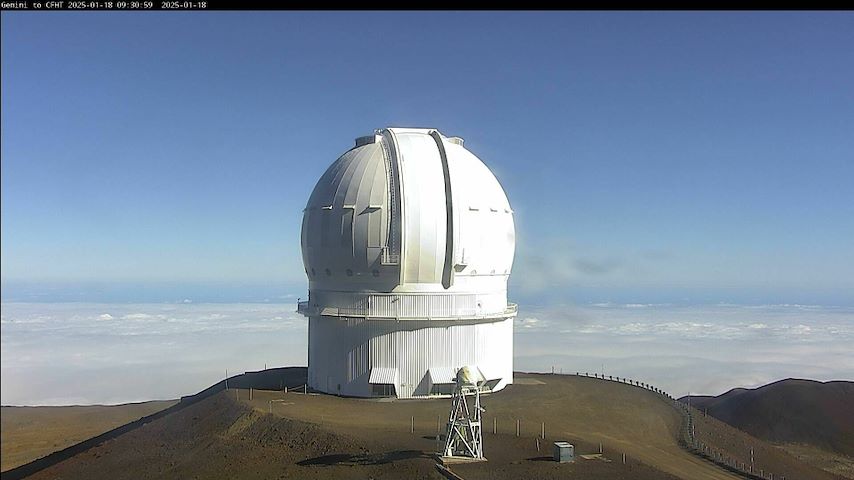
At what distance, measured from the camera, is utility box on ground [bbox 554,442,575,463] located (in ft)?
75.4

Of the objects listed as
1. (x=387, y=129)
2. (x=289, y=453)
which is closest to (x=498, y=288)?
(x=387, y=129)

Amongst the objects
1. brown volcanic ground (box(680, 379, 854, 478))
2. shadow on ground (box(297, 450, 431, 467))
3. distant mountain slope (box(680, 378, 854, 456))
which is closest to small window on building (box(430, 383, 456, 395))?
shadow on ground (box(297, 450, 431, 467))

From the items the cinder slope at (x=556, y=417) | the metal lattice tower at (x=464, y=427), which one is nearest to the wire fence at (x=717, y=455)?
the cinder slope at (x=556, y=417)

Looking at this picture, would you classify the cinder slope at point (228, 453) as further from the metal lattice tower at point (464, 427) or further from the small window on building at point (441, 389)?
the small window on building at point (441, 389)

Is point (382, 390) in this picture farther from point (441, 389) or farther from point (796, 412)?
point (796, 412)

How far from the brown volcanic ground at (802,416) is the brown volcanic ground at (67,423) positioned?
1621 inches

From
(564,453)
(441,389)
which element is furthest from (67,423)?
(564,453)

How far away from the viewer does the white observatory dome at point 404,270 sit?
33750 mm

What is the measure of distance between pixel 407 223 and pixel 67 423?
29.5 m

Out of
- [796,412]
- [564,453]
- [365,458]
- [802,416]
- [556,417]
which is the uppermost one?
[564,453]

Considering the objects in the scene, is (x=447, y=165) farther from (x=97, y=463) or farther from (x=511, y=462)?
(x=97, y=463)

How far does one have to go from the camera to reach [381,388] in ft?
111

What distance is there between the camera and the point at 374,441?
82.3ft

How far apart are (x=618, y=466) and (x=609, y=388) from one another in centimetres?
1600
